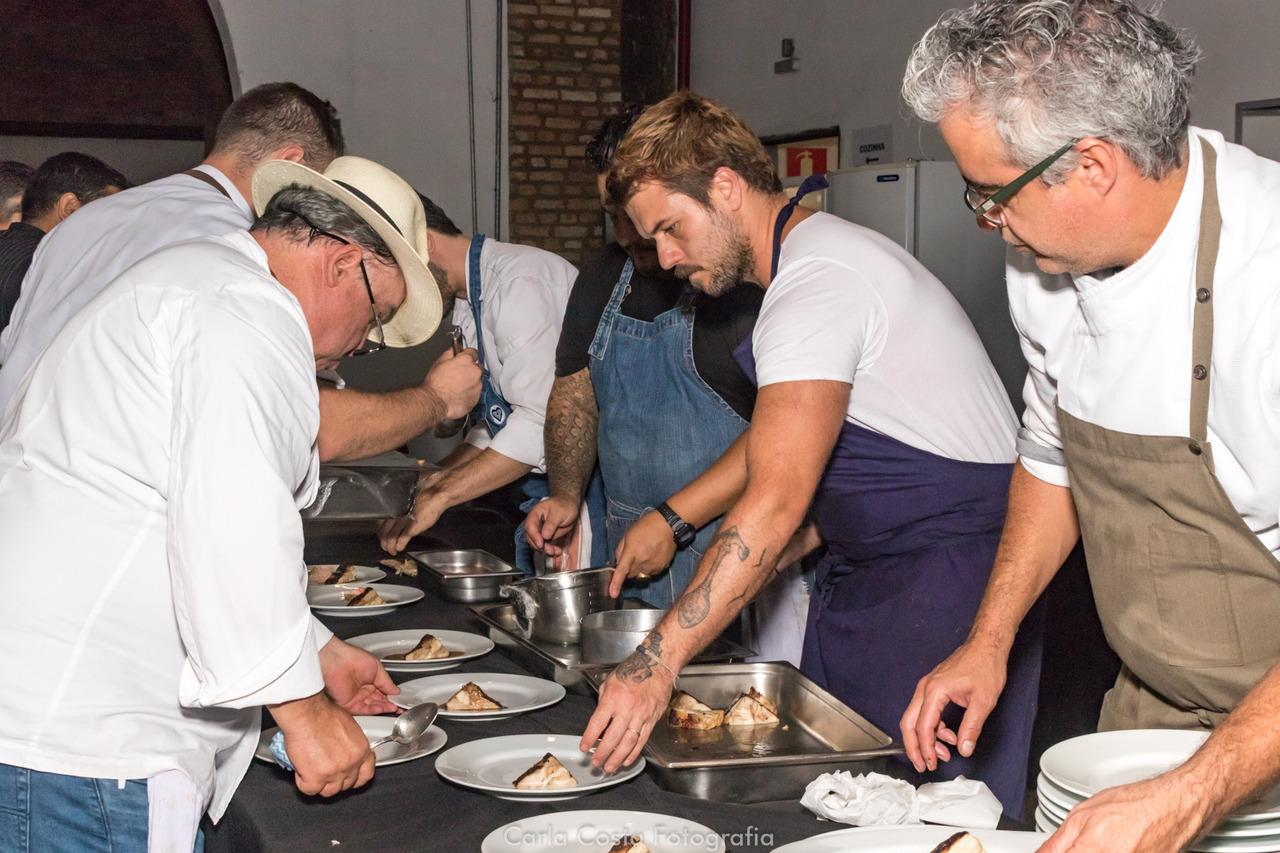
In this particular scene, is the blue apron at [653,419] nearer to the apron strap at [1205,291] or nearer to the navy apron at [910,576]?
the navy apron at [910,576]

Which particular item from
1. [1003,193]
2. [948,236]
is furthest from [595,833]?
[948,236]

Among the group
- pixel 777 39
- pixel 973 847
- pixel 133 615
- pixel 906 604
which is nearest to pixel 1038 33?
pixel 973 847

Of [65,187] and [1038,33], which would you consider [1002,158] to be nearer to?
[1038,33]

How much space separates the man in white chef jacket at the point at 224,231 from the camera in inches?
104

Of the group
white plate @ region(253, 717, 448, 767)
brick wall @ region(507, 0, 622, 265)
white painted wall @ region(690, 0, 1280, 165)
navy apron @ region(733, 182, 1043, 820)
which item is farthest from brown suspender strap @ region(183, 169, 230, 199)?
brick wall @ region(507, 0, 622, 265)

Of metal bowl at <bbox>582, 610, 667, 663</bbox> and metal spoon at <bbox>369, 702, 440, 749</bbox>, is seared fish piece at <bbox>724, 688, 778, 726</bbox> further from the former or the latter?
metal spoon at <bbox>369, 702, 440, 749</bbox>

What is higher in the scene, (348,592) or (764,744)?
(764,744)

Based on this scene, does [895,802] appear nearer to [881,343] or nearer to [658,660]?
[658,660]

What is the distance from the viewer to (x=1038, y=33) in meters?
1.29

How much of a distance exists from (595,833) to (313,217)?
2.93 ft

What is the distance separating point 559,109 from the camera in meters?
6.64

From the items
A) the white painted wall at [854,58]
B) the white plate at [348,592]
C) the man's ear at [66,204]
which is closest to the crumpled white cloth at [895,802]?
the white plate at [348,592]

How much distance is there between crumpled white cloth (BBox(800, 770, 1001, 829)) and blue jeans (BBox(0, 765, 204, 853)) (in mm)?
834

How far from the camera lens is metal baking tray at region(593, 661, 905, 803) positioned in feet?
4.80
